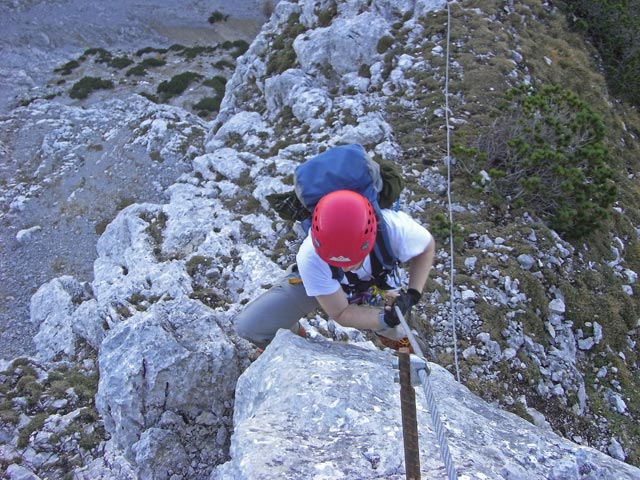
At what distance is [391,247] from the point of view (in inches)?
166

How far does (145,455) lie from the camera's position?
5141mm

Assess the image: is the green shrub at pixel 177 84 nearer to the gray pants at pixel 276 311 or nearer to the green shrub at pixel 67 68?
the green shrub at pixel 67 68

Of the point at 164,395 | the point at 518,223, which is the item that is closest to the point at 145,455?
the point at 164,395

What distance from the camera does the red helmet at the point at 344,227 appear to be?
3512 mm

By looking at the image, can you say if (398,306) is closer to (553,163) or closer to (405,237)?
(405,237)

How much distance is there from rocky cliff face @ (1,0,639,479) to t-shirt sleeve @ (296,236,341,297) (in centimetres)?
94

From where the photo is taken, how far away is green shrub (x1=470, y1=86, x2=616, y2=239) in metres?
8.37

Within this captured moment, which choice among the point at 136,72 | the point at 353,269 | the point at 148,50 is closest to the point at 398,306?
the point at 353,269

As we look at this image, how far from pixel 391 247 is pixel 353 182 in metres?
0.76

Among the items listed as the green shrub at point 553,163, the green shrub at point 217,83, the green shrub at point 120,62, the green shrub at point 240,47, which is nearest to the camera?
the green shrub at point 553,163

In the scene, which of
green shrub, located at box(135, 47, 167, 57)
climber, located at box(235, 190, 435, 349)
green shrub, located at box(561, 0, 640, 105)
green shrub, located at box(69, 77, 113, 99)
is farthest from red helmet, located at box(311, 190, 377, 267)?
green shrub, located at box(135, 47, 167, 57)

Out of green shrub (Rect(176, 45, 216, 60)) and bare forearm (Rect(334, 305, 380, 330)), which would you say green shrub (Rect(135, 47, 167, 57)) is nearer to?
green shrub (Rect(176, 45, 216, 60))

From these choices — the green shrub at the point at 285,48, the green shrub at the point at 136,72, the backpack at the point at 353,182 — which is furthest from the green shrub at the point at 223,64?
the backpack at the point at 353,182

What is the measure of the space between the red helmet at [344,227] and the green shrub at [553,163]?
5894 mm
